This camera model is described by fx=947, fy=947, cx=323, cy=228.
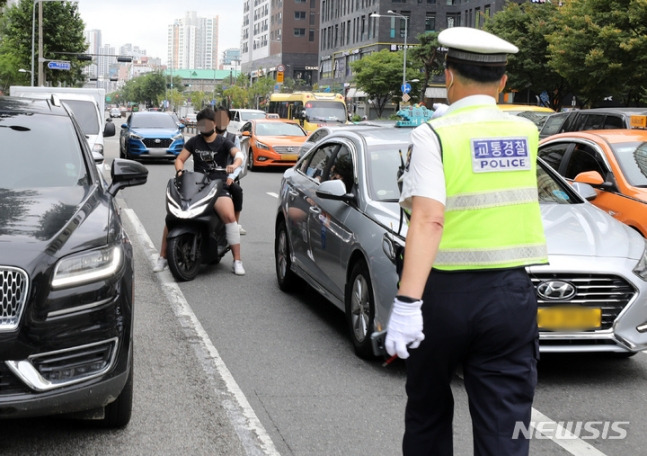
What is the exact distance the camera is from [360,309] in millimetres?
6445

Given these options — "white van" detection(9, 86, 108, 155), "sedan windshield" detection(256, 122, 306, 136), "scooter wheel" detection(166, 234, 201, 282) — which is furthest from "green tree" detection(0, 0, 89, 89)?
"scooter wheel" detection(166, 234, 201, 282)

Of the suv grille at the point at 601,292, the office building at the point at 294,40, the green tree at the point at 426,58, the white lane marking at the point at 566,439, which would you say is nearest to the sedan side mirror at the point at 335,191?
the suv grille at the point at 601,292

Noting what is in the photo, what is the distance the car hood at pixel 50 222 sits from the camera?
4203 mm

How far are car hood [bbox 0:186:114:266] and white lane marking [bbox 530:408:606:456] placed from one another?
249cm

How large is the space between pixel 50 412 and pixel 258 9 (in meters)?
159

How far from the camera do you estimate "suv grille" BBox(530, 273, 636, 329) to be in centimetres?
582

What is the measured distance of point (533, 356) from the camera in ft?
10.3

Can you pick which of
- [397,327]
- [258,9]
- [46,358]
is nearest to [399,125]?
[46,358]

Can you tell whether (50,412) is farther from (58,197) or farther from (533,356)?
(533,356)

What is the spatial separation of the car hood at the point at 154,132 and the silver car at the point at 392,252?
2060 cm

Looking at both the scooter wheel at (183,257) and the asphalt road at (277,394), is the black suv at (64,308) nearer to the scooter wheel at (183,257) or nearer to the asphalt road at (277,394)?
the asphalt road at (277,394)

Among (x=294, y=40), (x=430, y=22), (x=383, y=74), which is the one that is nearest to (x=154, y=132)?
(x=383, y=74)

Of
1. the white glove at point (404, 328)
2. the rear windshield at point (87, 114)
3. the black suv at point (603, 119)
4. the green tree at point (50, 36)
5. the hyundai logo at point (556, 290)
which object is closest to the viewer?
the white glove at point (404, 328)

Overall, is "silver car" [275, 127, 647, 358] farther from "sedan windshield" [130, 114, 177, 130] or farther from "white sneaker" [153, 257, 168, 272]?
"sedan windshield" [130, 114, 177, 130]
